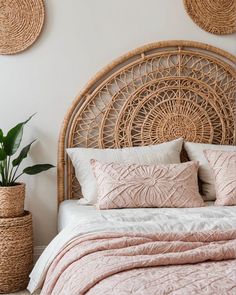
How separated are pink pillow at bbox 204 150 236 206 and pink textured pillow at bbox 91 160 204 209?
0.48 feet

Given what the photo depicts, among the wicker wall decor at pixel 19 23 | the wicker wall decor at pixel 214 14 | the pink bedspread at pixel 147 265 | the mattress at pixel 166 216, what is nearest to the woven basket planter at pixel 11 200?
the mattress at pixel 166 216

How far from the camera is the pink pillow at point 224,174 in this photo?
2783 millimetres

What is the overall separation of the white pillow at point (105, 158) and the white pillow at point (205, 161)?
13 cm

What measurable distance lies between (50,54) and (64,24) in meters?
0.23

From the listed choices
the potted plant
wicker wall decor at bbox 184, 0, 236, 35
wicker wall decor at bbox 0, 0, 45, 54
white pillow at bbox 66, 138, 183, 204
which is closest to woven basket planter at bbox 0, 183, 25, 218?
the potted plant

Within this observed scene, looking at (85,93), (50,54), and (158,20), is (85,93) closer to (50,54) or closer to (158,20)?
(50,54)

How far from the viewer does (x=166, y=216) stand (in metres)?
2.40

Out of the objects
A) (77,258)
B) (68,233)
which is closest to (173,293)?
(77,258)

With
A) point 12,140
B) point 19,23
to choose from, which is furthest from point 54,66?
point 12,140

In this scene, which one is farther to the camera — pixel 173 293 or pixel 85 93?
pixel 85 93

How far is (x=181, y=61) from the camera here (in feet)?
10.7

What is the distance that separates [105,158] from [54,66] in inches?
28.7

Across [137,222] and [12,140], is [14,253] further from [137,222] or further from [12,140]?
[137,222]

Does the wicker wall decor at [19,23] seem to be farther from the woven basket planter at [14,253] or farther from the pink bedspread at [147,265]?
the pink bedspread at [147,265]
